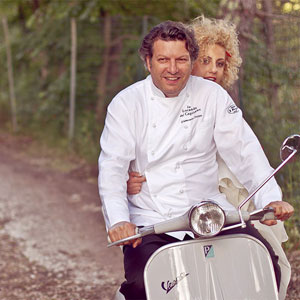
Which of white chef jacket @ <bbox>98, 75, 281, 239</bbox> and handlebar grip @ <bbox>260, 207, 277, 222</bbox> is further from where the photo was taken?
white chef jacket @ <bbox>98, 75, 281, 239</bbox>

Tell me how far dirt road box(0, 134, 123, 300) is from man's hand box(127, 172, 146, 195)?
180 cm

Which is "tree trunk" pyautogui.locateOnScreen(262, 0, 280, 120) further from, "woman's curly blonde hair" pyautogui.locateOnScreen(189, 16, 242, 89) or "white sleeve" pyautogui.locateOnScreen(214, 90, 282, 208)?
"white sleeve" pyautogui.locateOnScreen(214, 90, 282, 208)

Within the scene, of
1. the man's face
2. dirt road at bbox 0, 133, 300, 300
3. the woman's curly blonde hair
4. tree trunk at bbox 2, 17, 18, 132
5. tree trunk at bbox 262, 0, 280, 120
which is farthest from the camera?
tree trunk at bbox 2, 17, 18, 132

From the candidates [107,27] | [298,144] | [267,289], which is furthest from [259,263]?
[107,27]

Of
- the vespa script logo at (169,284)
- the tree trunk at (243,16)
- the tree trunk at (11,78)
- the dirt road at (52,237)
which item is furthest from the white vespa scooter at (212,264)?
the tree trunk at (11,78)

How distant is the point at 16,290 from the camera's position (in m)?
4.90

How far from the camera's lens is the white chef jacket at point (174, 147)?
311 cm

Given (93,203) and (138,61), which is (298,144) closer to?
(93,203)

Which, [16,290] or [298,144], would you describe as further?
[16,290]

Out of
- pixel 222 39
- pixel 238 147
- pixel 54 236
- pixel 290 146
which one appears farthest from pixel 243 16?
pixel 290 146

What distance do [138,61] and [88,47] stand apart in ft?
6.16

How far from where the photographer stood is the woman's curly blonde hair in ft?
12.5

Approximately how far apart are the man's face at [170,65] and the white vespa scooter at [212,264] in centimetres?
72

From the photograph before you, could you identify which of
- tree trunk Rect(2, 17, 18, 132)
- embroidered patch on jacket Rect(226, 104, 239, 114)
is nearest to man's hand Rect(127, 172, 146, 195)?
embroidered patch on jacket Rect(226, 104, 239, 114)
